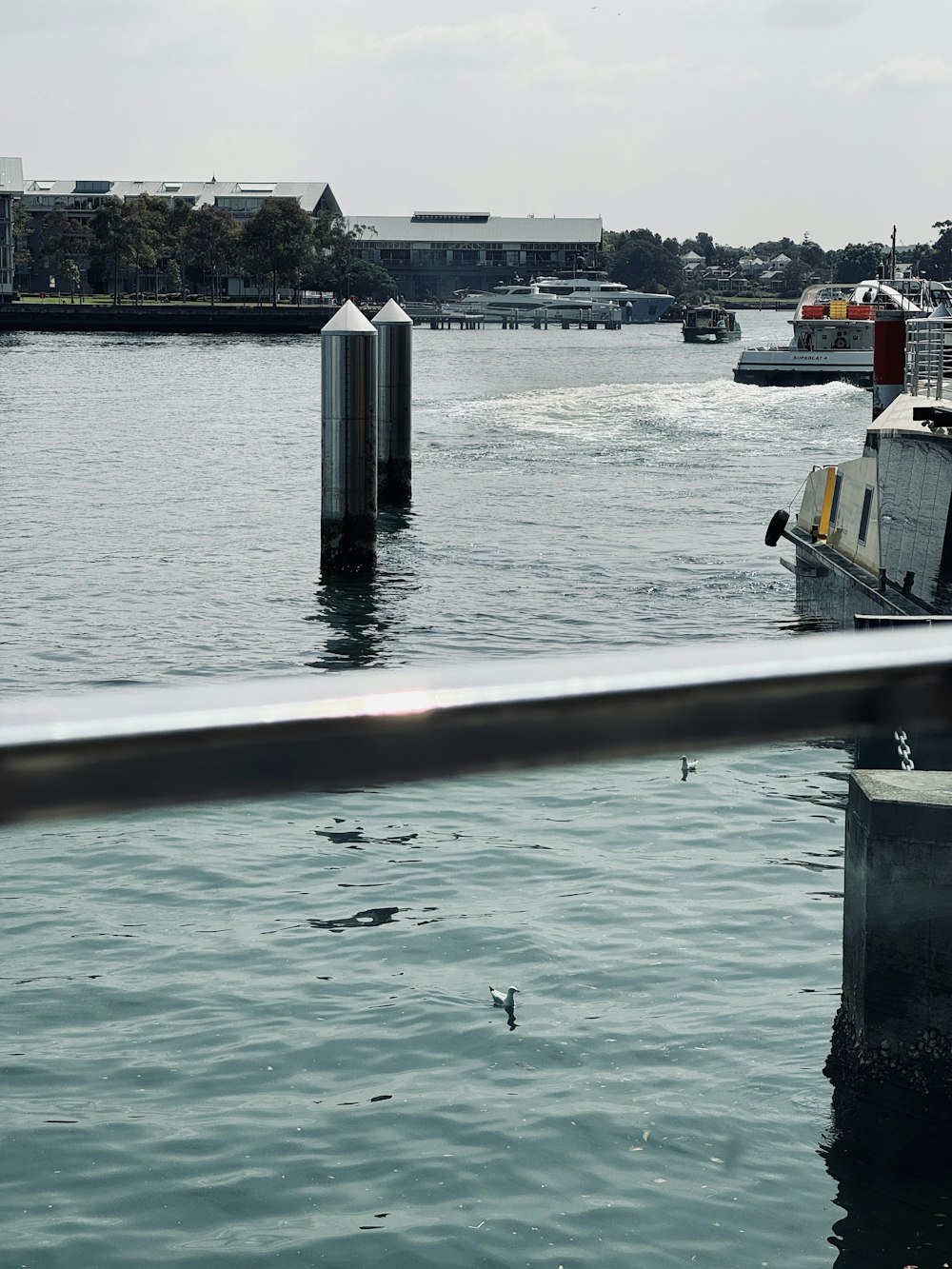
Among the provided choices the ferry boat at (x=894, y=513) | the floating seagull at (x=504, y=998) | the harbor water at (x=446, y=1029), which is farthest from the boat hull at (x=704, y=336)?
the floating seagull at (x=504, y=998)

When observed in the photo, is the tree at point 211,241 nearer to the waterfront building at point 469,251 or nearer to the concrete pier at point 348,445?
the waterfront building at point 469,251

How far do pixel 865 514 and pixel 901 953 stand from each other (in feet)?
48.3

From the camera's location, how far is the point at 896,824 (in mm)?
2354

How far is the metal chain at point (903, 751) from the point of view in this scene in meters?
1.36

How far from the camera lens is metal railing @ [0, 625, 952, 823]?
3.08 ft

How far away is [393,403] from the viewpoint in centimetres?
2623

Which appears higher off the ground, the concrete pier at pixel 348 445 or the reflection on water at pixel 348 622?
the concrete pier at pixel 348 445

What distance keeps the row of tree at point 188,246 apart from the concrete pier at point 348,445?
124 m

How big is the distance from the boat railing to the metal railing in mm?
15021

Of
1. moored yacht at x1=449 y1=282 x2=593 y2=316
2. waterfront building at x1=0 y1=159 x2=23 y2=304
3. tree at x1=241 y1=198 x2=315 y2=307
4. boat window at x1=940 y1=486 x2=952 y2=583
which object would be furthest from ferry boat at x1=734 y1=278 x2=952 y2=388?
moored yacht at x1=449 y1=282 x2=593 y2=316

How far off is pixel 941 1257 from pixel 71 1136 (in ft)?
9.90

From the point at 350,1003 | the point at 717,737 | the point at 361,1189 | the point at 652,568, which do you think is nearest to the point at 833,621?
the point at 652,568

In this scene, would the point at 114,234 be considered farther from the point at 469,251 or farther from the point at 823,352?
the point at 823,352

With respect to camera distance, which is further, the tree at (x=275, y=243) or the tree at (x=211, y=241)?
the tree at (x=211, y=241)
